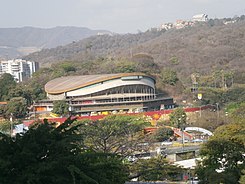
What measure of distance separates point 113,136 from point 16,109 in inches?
775

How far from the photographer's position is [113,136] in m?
28.7

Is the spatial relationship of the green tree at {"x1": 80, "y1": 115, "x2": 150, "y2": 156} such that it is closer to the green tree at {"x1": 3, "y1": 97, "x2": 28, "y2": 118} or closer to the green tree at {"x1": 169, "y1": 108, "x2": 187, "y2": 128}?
the green tree at {"x1": 169, "y1": 108, "x2": 187, "y2": 128}

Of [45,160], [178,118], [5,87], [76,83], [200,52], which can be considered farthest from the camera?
[200,52]

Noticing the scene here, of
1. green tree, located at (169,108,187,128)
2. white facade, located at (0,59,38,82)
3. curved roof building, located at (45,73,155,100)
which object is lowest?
green tree, located at (169,108,187,128)

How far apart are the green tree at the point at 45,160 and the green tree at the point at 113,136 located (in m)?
9.66

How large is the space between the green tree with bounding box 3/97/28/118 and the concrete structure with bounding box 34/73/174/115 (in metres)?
3.14

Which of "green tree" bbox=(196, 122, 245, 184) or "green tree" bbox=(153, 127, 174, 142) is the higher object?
"green tree" bbox=(196, 122, 245, 184)

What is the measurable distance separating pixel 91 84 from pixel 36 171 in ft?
126

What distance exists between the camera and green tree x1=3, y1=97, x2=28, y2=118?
152 ft

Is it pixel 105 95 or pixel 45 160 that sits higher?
pixel 105 95

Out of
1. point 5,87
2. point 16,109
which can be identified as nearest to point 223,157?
point 16,109

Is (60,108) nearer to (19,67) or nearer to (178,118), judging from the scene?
(178,118)

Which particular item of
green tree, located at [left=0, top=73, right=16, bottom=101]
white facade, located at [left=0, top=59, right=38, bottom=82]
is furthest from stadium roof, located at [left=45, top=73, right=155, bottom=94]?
white facade, located at [left=0, top=59, right=38, bottom=82]

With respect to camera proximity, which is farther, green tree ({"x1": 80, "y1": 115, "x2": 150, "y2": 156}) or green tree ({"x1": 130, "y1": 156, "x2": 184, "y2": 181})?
green tree ({"x1": 80, "y1": 115, "x2": 150, "y2": 156})
